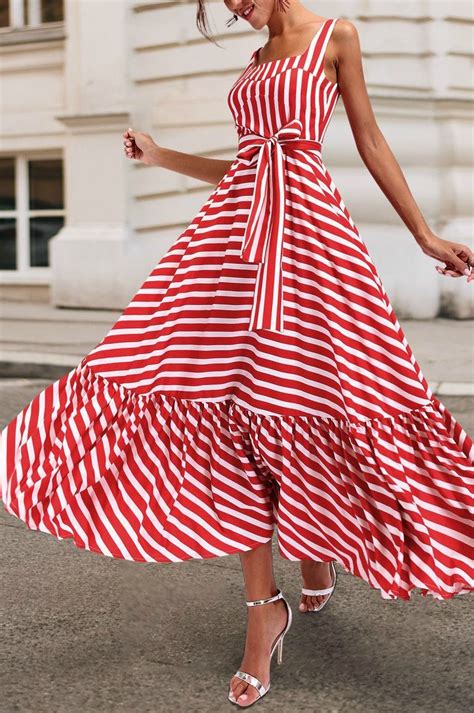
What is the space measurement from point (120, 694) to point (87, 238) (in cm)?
914

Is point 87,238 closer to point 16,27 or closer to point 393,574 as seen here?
point 16,27

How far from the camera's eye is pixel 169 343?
100 inches

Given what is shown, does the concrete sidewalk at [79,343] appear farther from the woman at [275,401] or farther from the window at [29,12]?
the woman at [275,401]

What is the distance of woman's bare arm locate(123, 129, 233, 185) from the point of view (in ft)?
9.23

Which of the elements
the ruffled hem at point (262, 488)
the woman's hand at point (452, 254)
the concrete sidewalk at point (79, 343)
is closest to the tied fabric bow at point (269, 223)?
the ruffled hem at point (262, 488)

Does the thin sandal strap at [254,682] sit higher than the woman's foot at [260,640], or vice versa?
the woman's foot at [260,640]

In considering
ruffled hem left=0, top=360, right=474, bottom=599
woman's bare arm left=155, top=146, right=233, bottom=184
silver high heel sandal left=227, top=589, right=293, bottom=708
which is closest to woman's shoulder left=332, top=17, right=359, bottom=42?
woman's bare arm left=155, top=146, right=233, bottom=184

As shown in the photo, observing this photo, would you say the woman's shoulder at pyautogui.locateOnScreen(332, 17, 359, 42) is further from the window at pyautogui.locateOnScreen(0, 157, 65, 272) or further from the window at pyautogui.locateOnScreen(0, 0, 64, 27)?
the window at pyautogui.locateOnScreen(0, 0, 64, 27)

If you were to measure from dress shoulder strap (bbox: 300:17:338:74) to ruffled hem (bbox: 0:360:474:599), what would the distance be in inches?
31.1

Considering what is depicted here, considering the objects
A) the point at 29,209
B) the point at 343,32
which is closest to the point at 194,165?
the point at 343,32

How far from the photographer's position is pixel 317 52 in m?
2.47

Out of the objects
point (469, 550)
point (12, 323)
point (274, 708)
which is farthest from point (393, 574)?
point (12, 323)

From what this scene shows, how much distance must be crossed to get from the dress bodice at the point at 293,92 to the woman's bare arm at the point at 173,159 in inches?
11.7

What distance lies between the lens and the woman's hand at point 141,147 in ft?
9.34
